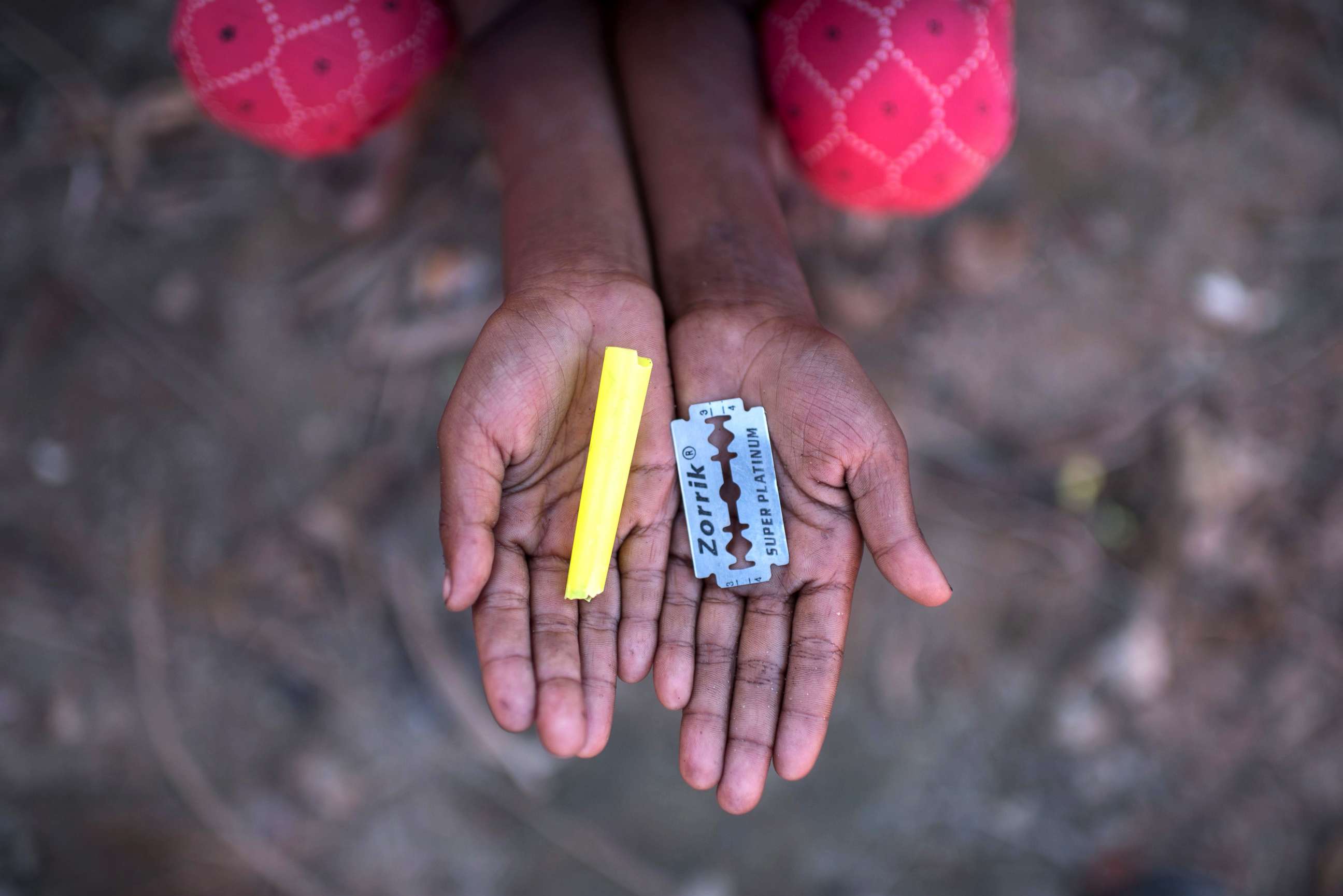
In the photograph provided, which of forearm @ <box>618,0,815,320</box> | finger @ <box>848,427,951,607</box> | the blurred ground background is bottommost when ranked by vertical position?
the blurred ground background

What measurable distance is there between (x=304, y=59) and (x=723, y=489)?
2.04 metres

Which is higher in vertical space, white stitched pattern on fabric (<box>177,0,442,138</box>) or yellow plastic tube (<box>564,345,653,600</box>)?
white stitched pattern on fabric (<box>177,0,442,138</box>)

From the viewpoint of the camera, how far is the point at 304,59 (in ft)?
9.87

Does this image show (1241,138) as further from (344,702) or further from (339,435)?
(344,702)

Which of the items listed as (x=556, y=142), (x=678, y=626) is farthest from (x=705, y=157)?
(x=678, y=626)

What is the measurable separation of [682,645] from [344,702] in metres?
2.03

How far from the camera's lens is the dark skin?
249cm

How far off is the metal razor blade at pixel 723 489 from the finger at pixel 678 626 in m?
0.05

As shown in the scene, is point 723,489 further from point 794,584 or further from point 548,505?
point 548,505

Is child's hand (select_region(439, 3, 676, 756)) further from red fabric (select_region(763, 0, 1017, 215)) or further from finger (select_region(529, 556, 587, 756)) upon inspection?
red fabric (select_region(763, 0, 1017, 215))

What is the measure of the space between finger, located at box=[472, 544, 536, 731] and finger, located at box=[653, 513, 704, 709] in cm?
39

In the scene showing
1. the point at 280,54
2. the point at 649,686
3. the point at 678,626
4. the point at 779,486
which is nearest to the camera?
the point at 678,626

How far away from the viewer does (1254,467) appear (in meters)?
4.22

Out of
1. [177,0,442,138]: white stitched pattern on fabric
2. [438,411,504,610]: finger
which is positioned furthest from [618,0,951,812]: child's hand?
[177,0,442,138]: white stitched pattern on fabric
